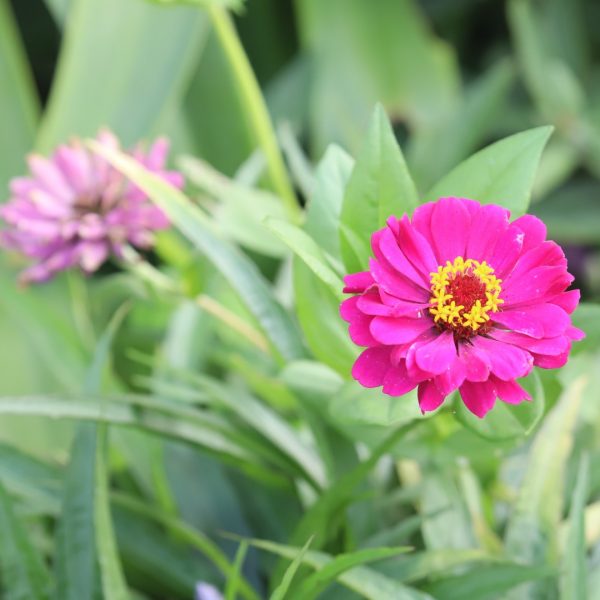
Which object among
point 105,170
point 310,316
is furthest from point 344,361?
point 105,170

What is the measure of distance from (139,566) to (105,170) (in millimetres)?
272

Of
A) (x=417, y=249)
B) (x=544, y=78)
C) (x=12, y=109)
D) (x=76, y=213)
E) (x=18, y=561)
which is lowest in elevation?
(x=18, y=561)

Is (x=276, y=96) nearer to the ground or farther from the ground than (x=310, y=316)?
farther from the ground

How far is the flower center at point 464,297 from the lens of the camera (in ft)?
1.19

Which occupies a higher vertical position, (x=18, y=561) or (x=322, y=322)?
(x=322, y=322)

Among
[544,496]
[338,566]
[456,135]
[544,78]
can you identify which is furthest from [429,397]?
[544,78]

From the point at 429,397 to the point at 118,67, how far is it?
24.4 inches

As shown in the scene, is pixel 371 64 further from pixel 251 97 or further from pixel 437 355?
pixel 437 355

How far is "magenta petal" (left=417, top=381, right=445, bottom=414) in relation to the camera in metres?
0.35

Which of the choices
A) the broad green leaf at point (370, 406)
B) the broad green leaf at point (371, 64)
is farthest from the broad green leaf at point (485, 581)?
the broad green leaf at point (371, 64)

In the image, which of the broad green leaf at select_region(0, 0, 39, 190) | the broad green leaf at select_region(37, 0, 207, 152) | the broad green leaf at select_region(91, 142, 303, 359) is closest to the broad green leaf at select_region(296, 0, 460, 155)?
the broad green leaf at select_region(37, 0, 207, 152)

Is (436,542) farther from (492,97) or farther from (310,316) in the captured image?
(492,97)

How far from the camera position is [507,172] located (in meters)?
0.43

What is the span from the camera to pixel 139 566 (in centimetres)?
59
